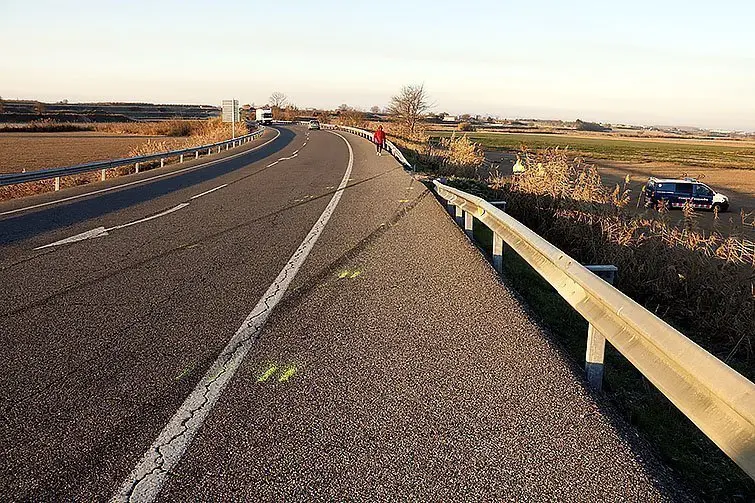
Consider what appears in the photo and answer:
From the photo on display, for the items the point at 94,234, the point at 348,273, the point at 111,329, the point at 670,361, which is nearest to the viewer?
the point at 670,361

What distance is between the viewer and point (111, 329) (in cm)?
528

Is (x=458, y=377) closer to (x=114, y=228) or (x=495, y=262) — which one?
(x=495, y=262)

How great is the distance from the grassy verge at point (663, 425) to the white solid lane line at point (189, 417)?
2.68 meters

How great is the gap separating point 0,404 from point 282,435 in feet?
6.03

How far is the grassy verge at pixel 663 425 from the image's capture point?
3.37 metres

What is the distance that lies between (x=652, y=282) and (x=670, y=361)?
5421 mm

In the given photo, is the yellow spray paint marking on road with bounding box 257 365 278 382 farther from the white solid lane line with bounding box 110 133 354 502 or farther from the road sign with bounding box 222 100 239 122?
the road sign with bounding box 222 100 239 122

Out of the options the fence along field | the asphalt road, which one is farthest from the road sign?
the asphalt road

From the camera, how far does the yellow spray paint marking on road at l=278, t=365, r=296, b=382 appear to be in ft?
14.0

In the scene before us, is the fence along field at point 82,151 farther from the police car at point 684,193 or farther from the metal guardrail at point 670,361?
the police car at point 684,193

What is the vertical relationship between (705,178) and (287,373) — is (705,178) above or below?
below

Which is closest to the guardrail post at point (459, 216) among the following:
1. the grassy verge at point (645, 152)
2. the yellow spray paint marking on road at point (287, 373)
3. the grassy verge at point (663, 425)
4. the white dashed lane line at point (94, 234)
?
the grassy verge at point (663, 425)

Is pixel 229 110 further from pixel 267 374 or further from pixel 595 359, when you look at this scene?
pixel 595 359

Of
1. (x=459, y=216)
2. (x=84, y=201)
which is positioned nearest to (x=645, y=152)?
(x=459, y=216)
